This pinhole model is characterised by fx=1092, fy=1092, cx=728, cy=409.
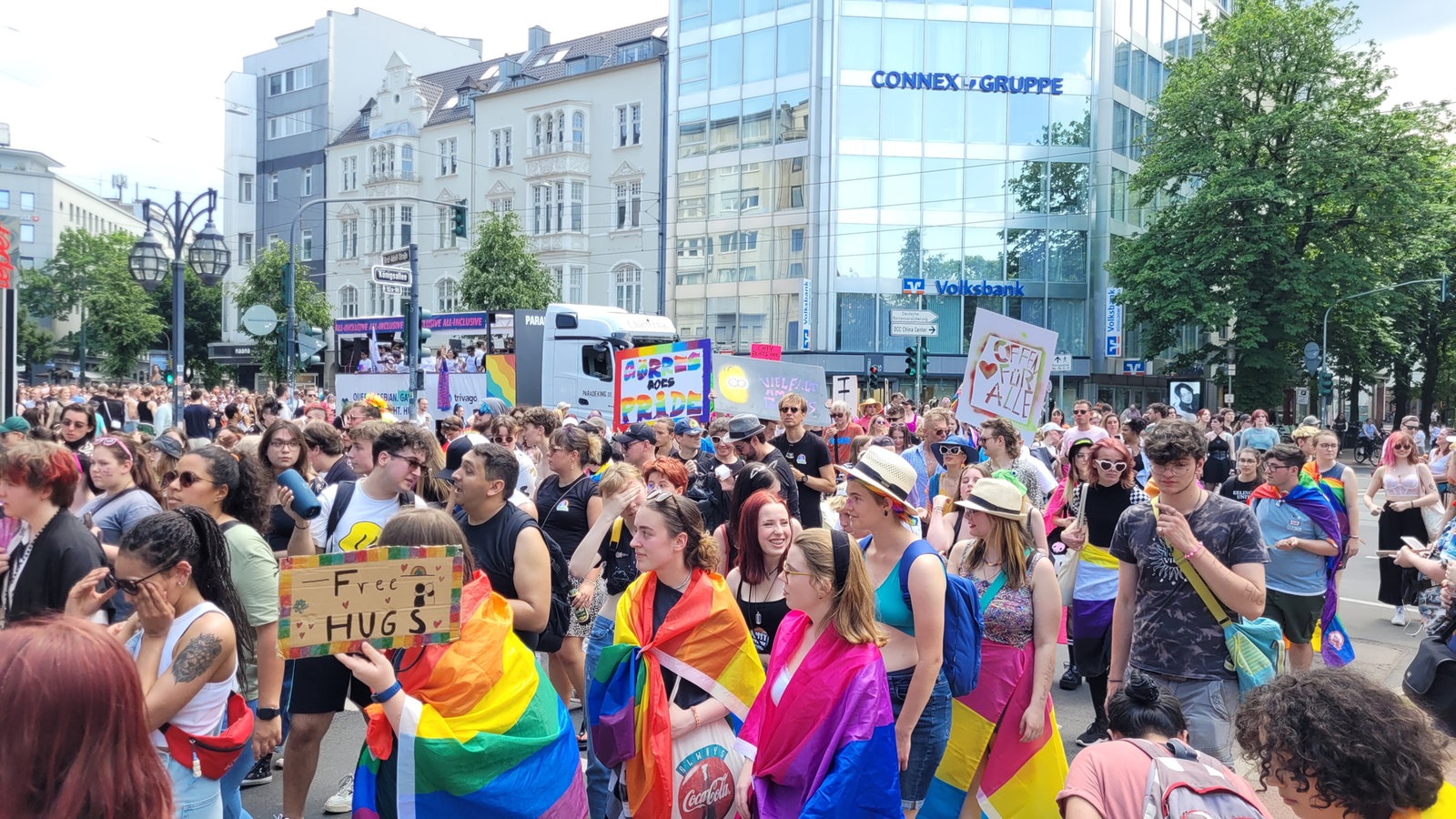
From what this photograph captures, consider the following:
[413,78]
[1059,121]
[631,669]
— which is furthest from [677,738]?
[413,78]

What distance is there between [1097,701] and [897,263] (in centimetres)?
3663

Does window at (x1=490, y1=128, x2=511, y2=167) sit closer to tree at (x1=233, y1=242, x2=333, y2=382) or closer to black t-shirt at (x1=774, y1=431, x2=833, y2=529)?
tree at (x1=233, y1=242, x2=333, y2=382)

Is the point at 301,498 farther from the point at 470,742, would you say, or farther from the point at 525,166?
the point at 525,166

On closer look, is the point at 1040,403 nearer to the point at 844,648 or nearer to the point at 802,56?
the point at 844,648

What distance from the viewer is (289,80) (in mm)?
59531

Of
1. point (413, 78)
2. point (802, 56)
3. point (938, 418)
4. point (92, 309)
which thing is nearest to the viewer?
point (938, 418)

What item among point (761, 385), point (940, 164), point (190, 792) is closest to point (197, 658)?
point (190, 792)

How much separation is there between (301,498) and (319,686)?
55.7 inches

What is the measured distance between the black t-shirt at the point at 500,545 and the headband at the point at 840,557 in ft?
5.26

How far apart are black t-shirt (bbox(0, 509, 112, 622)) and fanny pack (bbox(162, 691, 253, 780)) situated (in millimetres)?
1289

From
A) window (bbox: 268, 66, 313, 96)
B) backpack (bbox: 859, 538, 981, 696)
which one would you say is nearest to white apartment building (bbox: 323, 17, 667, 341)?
window (bbox: 268, 66, 313, 96)

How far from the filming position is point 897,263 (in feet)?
138

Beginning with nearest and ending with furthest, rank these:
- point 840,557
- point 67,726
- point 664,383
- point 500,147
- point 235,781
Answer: point 67,726 < point 840,557 < point 235,781 < point 664,383 < point 500,147

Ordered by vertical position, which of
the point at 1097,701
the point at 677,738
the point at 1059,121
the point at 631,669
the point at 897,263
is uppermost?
the point at 1059,121
